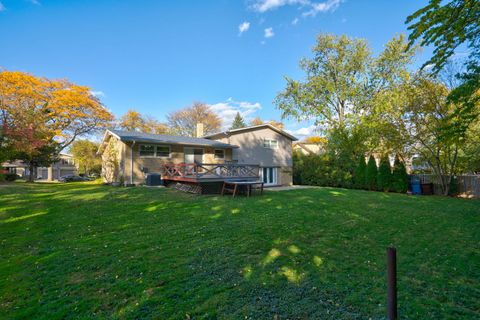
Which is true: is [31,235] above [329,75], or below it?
below

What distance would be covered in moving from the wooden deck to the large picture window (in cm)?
159

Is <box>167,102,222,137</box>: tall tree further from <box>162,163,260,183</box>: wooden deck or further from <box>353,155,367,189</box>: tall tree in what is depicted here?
<box>353,155,367,189</box>: tall tree

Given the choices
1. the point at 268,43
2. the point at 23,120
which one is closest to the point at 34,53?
the point at 23,120

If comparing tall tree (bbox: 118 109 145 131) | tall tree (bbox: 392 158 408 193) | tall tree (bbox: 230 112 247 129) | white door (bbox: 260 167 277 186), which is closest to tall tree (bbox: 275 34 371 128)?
tall tree (bbox: 392 158 408 193)

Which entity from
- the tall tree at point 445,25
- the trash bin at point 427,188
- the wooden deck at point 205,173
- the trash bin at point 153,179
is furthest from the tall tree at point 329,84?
the tall tree at point 445,25

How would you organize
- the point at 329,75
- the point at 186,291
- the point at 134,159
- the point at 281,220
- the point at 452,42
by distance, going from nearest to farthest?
the point at 186,291
the point at 452,42
the point at 281,220
the point at 134,159
the point at 329,75

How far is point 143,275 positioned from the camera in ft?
11.9

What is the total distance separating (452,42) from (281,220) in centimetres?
600

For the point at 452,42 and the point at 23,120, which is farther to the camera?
the point at 23,120

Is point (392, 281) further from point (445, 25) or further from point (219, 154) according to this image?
point (219, 154)

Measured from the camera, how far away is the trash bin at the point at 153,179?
15.8 m

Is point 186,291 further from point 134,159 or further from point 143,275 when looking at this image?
point 134,159

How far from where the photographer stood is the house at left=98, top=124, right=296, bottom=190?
14750mm

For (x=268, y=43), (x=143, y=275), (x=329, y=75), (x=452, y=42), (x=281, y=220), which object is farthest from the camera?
(x=329, y=75)
